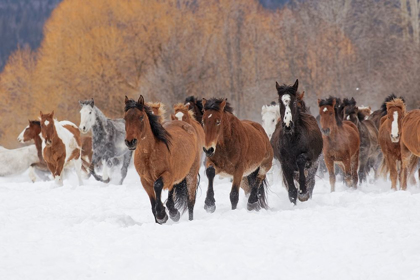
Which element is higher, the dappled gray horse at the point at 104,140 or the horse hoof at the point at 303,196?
the dappled gray horse at the point at 104,140

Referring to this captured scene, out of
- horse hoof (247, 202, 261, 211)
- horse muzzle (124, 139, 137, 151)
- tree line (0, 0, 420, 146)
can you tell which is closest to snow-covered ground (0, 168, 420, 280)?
horse muzzle (124, 139, 137, 151)

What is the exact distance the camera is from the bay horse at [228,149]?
9.00 metres

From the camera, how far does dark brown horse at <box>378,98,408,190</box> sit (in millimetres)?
13301

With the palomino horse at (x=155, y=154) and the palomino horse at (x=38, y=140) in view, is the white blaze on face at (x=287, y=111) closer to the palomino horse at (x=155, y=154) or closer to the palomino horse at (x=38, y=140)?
the palomino horse at (x=155, y=154)

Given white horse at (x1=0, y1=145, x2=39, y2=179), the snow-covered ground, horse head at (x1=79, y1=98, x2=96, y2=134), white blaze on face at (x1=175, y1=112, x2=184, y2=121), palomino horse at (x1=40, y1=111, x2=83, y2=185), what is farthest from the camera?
white horse at (x1=0, y1=145, x2=39, y2=179)

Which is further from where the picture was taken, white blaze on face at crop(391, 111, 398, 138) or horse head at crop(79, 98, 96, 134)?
horse head at crop(79, 98, 96, 134)

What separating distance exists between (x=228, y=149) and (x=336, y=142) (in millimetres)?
5236

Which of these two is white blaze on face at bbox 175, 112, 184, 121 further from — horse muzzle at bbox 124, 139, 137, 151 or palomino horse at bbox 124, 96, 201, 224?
horse muzzle at bbox 124, 139, 137, 151

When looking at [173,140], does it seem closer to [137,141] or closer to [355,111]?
[137,141]

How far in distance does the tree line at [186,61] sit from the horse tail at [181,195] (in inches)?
853

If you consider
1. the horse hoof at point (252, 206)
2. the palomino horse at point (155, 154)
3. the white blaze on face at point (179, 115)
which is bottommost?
the horse hoof at point (252, 206)

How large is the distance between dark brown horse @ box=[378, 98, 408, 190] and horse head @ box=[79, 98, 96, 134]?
7.52 meters

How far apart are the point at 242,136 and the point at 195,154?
80 centimetres

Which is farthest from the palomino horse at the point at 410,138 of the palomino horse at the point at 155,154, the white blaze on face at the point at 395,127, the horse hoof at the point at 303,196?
the palomino horse at the point at 155,154
